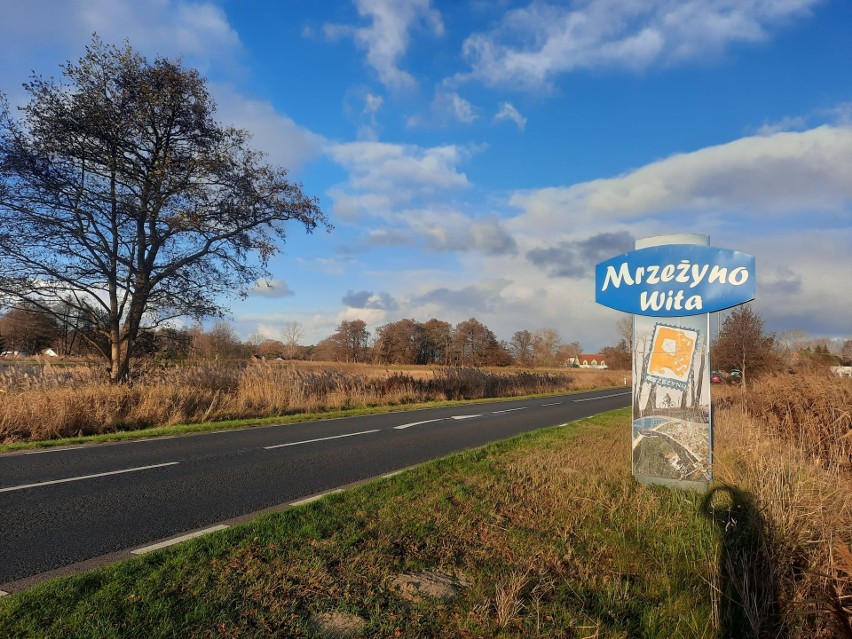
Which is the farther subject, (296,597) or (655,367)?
(655,367)

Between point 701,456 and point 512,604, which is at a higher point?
point 701,456

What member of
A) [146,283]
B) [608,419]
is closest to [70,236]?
[146,283]

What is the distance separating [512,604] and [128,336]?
2001cm

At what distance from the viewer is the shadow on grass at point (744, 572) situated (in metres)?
3.66

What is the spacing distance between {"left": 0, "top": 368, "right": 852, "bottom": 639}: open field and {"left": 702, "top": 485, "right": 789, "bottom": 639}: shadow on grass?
0.02 metres

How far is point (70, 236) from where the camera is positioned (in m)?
18.0

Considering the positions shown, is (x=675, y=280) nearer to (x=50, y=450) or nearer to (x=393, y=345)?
(x=50, y=450)

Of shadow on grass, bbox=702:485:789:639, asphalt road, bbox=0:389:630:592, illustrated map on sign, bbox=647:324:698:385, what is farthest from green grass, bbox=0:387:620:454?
shadow on grass, bbox=702:485:789:639

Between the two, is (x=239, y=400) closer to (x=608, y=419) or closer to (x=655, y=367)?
(x=608, y=419)

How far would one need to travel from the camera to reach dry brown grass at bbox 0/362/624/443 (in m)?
11.9

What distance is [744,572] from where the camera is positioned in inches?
157

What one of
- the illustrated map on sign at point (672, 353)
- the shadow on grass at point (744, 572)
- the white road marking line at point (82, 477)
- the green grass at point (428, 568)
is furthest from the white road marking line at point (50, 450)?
the shadow on grass at point (744, 572)

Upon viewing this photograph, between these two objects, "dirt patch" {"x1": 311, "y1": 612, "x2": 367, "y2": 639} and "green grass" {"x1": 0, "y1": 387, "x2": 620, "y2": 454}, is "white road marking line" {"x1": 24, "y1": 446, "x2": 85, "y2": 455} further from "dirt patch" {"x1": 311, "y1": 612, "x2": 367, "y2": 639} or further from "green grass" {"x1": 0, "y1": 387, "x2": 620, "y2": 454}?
"dirt patch" {"x1": 311, "y1": 612, "x2": 367, "y2": 639}

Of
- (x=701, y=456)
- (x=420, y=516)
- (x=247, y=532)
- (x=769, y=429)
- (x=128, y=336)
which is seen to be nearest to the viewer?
(x=247, y=532)
